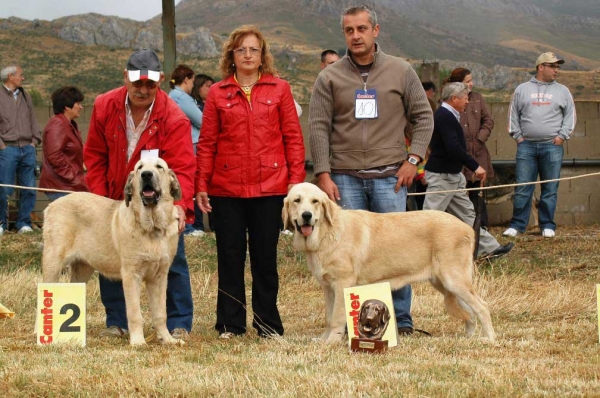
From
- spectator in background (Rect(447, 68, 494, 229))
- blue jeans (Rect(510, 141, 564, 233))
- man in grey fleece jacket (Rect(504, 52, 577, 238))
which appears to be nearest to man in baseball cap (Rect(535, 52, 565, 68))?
man in grey fleece jacket (Rect(504, 52, 577, 238))

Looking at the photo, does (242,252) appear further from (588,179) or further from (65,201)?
(588,179)

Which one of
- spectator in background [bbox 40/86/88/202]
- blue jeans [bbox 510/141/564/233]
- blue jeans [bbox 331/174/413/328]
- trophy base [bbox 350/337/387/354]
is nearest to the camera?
trophy base [bbox 350/337/387/354]

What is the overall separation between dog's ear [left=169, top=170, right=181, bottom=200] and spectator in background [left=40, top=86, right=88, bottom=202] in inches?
200

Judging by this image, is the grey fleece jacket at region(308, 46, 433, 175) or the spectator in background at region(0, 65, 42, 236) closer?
the grey fleece jacket at region(308, 46, 433, 175)

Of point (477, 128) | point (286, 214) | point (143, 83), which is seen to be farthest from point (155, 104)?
point (477, 128)

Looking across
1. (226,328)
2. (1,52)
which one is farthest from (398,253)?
(1,52)

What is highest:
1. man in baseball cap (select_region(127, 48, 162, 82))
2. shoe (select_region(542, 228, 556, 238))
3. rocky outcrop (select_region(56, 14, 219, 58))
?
rocky outcrop (select_region(56, 14, 219, 58))

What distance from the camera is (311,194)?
21.5ft

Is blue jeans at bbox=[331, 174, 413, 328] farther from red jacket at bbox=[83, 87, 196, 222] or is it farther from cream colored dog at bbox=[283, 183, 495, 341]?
red jacket at bbox=[83, 87, 196, 222]

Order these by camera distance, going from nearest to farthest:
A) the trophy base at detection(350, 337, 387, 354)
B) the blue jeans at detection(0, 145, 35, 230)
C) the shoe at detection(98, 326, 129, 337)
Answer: the trophy base at detection(350, 337, 387, 354)
the shoe at detection(98, 326, 129, 337)
the blue jeans at detection(0, 145, 35, 230)

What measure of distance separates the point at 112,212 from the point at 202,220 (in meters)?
6.26

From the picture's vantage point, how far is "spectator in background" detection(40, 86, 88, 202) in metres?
11.3

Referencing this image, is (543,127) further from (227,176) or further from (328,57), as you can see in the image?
(227,176)

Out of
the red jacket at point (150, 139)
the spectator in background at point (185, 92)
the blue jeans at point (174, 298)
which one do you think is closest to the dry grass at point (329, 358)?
the blue jeans at point (174, 298)
